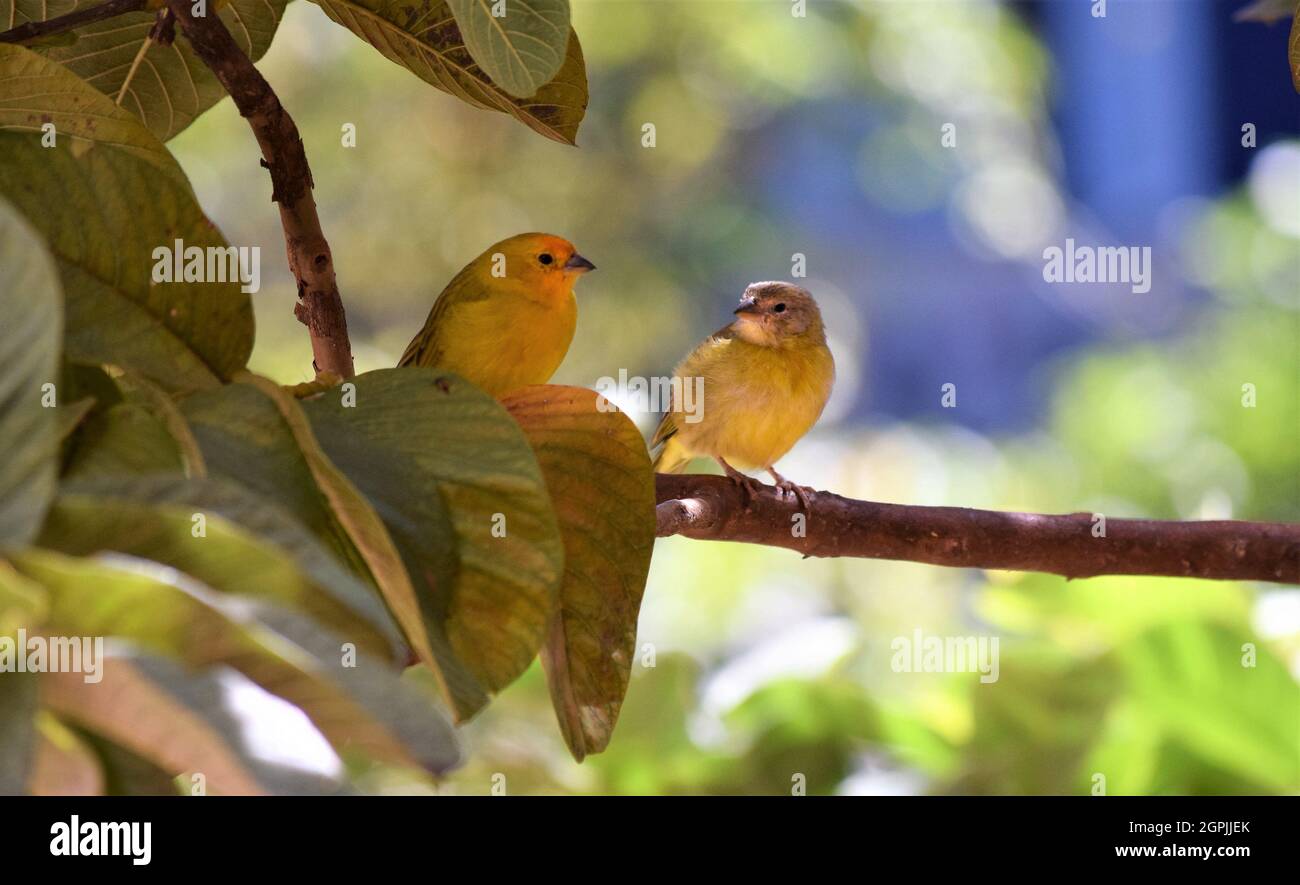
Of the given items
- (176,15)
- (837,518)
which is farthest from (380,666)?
(837,518)

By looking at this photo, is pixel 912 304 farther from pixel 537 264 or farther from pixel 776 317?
pixel 537 264

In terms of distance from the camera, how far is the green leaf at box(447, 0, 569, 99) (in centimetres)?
52

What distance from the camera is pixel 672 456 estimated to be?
1720mm

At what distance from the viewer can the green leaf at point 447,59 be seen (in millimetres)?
Result: 677

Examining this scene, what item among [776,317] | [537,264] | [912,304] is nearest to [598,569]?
[537,264]

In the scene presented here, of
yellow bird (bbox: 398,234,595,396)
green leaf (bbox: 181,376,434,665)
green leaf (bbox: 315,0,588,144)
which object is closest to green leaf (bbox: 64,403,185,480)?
green leaf (bbox: 181,376,434,665)

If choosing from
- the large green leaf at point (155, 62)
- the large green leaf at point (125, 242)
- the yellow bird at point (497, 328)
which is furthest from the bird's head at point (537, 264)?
the large green leaf at point (125, 242)

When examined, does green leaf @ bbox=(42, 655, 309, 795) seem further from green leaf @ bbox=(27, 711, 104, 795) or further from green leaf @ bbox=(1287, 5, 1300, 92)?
green leaf @ bbox=(1287, 5, 1300, 92)

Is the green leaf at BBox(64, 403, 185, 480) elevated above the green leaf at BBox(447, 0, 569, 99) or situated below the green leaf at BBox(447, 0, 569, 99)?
below

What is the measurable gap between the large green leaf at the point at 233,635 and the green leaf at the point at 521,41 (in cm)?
28

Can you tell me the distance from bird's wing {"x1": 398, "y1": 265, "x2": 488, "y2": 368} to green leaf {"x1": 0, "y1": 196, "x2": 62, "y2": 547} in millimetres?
936

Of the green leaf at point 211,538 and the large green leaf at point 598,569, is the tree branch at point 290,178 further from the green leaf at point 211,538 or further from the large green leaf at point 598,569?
the green leaf at point 211,538
